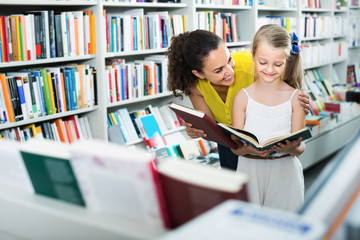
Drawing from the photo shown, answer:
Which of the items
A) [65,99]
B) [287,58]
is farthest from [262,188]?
[65,99]

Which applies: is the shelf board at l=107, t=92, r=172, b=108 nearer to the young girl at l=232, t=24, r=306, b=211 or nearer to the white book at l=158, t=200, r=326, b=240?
the young girl at l=232, t=24, r=306, b=211

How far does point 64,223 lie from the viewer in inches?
37.2

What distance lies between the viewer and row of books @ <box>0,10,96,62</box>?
2430 mm

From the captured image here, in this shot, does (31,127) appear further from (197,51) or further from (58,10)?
(197,51)

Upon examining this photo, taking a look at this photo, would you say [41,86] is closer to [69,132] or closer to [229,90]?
[69,132]

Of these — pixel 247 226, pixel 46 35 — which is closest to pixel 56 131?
pixel 46 35

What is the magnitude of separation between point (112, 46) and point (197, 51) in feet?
3.35

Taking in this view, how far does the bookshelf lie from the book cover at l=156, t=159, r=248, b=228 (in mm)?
76

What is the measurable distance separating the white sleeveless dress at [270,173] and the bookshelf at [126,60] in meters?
1.17

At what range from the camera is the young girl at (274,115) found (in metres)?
1.94

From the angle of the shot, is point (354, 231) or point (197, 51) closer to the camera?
point (354, 231)

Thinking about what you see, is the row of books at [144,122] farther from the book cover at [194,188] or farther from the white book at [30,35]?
the book cover at [194,188]

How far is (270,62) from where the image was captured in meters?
1.93

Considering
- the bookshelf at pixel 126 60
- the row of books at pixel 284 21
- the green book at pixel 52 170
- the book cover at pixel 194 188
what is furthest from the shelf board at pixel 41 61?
the row of books at pixel 284 21
